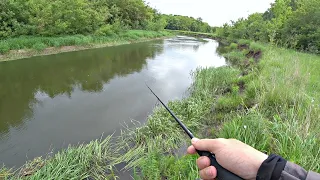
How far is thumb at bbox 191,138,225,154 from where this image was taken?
1.09 metres

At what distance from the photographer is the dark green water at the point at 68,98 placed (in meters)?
4.88

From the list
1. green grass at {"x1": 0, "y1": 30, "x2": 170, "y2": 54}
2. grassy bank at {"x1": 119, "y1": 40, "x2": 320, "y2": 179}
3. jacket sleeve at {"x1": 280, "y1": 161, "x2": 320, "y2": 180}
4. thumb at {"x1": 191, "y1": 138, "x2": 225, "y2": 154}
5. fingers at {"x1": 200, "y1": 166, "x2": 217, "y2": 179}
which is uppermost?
green grass at {"x1": 0, "y1": 30, "x2": 170, "y2": 54}

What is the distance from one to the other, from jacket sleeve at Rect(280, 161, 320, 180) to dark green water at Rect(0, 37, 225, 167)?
4552 millimetres

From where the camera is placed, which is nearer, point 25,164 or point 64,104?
point 25,164

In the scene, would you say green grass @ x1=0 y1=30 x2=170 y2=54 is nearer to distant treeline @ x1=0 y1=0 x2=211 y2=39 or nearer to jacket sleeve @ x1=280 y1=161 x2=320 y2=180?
distant treeline @ x1=0 y1=0 x2=211 y2=39

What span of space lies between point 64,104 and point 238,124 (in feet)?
18.2

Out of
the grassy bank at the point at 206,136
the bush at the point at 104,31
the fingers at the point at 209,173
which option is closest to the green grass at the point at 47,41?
the bush at the point at 104,31

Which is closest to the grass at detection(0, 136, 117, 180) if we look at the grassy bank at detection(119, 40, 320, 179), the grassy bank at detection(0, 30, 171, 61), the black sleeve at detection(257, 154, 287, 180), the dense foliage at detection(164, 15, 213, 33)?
the grassy bank at detection(119, 40, 320, 179)

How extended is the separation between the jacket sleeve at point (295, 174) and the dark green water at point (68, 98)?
455cm

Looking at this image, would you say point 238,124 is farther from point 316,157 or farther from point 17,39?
point 17,39

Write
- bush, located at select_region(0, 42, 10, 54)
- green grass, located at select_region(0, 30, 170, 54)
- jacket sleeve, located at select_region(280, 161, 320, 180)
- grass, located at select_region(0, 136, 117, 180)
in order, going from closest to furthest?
jacket sleeve, located at select_region(280, 161, 320, 180) → grass, located at select_region(0, 136, 117, 180) → bush, located at select_region(0, 42, 10, 54) → green grass, located at select_region(0, 30, 170, 54)

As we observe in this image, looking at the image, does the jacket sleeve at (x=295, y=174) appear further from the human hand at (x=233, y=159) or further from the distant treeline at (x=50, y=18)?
the distant treeline at (x=50, y=18)

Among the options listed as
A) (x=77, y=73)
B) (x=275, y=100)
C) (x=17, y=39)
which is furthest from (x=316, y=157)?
(x=17, y=39)

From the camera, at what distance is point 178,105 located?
19.5 ft
